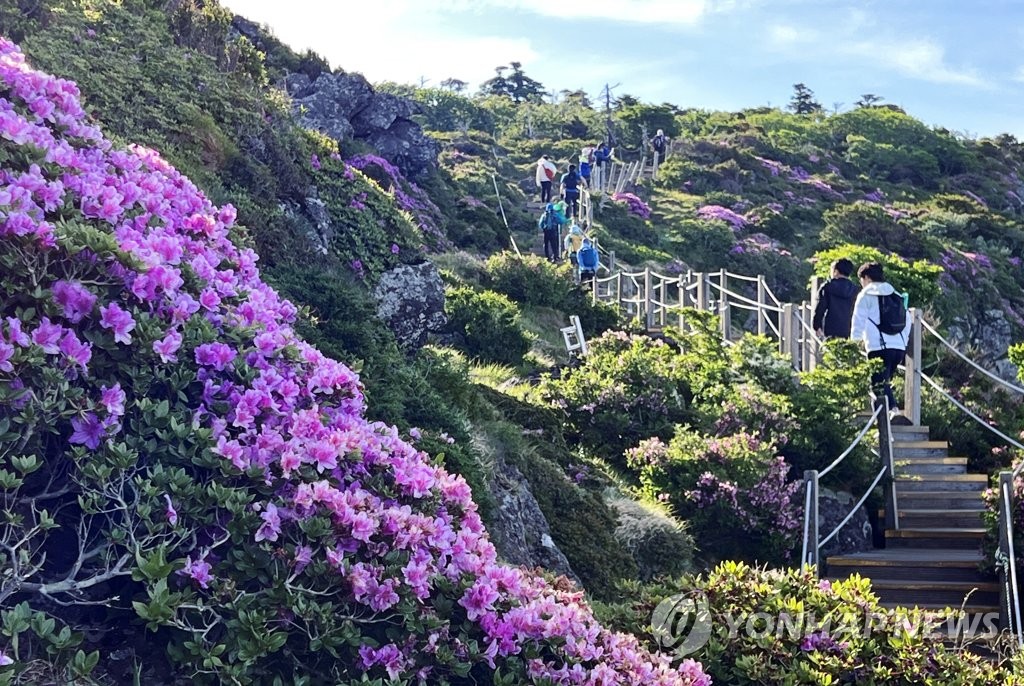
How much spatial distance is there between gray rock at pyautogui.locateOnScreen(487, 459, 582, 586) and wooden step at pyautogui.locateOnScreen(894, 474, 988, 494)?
3.90 meters

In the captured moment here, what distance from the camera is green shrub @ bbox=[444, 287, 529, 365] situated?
11648mm

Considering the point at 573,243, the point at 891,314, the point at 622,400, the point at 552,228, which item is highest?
the point at 552,228

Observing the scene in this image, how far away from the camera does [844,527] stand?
26.6 ft

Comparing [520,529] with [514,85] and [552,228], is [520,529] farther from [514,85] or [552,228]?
[514,85]

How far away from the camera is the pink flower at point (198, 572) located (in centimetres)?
266

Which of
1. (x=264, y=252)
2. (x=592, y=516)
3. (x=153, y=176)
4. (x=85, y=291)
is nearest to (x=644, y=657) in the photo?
(x=85, y=291)

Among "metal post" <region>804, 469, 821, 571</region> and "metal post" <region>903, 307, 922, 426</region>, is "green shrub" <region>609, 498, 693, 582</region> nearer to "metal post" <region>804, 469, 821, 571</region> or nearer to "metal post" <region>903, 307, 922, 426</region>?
"metal post" <region>804, 469, 821, 571</region>

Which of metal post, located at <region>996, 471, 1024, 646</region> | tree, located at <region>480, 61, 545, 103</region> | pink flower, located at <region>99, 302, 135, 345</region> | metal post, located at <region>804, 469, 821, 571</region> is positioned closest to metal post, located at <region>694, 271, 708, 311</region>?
metal post, located at <region>804, 469, 821, 571</region>

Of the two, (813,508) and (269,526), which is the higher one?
(269,526)

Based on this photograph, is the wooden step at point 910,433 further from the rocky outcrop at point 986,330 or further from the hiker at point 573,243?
the rocky outcrop at point 986,330

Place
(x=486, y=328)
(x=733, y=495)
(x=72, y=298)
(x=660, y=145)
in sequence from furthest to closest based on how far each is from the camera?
(x=660, y=145), (x=486, y=328), (x=733, y=495), (x=72, y=298)

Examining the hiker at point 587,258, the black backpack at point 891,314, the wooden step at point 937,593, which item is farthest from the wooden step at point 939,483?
the hiker at point 587,258

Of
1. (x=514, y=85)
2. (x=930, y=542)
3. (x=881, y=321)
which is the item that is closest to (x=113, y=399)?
(x=930, y=542)

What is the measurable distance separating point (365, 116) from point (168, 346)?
22093 mm
